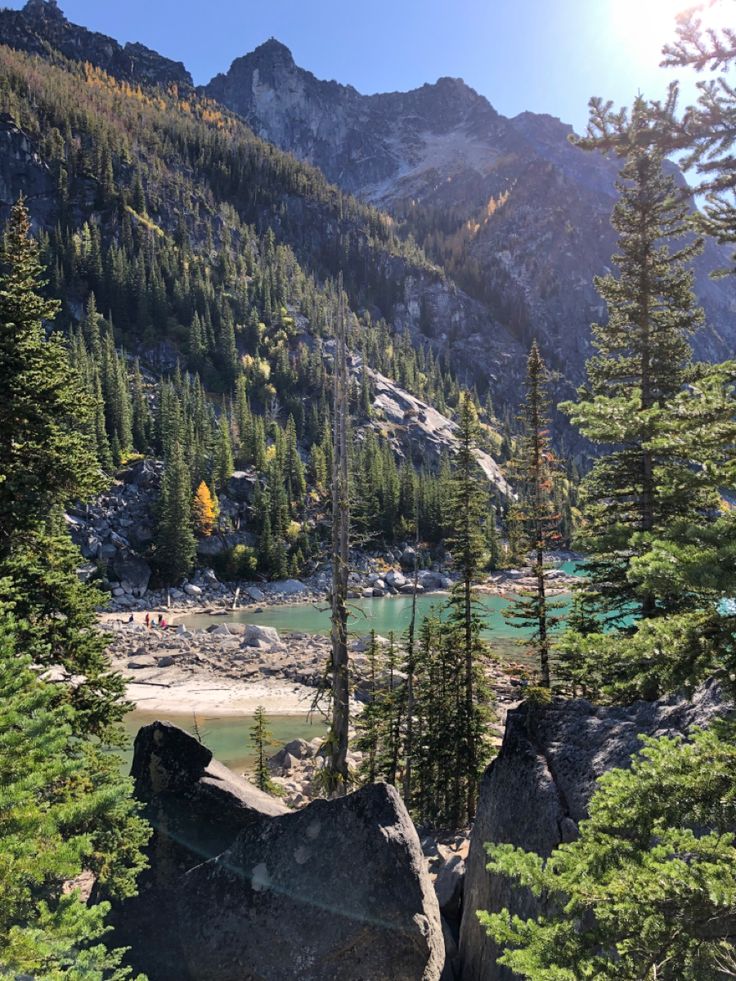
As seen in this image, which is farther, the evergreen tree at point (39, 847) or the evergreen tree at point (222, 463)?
the evergreen tree at point (222, 463)

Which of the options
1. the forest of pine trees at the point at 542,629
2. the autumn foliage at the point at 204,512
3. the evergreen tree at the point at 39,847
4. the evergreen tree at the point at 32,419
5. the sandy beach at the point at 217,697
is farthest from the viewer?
the autumn foliage at the point at 204,512

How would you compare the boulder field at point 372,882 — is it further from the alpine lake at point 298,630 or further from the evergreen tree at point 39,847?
the alpine lake at point 298,630

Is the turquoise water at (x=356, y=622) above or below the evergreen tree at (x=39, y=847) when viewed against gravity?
below

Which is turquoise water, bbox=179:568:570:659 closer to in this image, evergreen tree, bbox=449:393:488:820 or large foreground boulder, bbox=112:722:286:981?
evergreen tree, bbox=449:393:488:820

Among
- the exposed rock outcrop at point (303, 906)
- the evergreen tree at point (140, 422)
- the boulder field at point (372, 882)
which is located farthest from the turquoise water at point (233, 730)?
→ the evergreen tree at point (140, 422)

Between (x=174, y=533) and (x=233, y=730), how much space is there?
48053mm

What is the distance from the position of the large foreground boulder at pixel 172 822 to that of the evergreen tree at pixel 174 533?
64.8 m

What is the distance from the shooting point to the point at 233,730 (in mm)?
29484

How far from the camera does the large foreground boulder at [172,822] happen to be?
9102mm

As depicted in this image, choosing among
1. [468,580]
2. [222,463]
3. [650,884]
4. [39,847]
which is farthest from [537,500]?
[222,463]

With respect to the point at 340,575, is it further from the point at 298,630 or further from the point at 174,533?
the point at 174,533

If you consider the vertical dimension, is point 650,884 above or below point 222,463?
below

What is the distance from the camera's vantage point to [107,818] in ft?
23.7

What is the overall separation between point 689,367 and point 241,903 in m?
14.9
